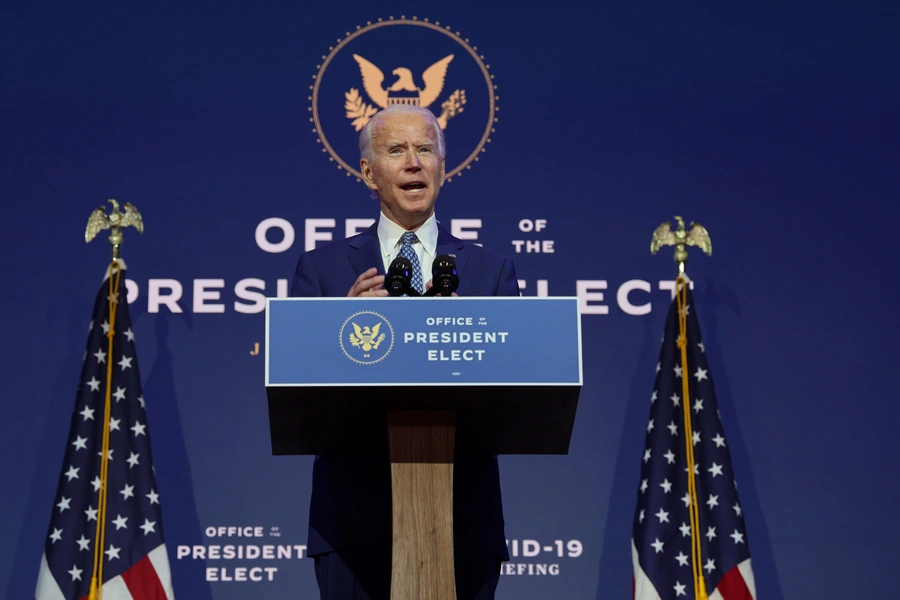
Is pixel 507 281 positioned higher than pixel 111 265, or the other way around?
pixel 111 265

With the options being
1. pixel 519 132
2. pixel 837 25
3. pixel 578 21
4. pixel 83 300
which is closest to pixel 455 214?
pixel 519 132

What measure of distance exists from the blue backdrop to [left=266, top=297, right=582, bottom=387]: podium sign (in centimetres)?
227

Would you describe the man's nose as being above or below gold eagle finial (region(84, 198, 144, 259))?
below

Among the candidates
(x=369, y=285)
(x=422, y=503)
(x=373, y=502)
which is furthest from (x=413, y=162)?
(x=422, y=503)

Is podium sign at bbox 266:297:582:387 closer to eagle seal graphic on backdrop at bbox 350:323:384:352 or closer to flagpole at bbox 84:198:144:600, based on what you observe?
eagle seal graphic on backdrop at bbox 350:323:384:352

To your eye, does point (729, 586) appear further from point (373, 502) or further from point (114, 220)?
point (114, 220)

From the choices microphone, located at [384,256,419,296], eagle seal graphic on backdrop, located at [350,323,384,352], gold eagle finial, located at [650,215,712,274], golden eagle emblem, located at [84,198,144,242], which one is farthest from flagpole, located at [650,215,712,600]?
eagle seal graphic on backdrop, located at [350,323,384,352]

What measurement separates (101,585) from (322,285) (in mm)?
1684

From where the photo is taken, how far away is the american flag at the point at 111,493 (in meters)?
3.78

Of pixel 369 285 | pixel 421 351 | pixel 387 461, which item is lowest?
pixel 387 461

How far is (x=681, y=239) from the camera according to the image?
4.13 meters

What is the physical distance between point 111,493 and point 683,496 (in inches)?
79.0

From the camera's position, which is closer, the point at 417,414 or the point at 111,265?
the point at 417,414

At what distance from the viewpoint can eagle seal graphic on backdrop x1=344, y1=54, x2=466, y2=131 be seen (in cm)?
455
